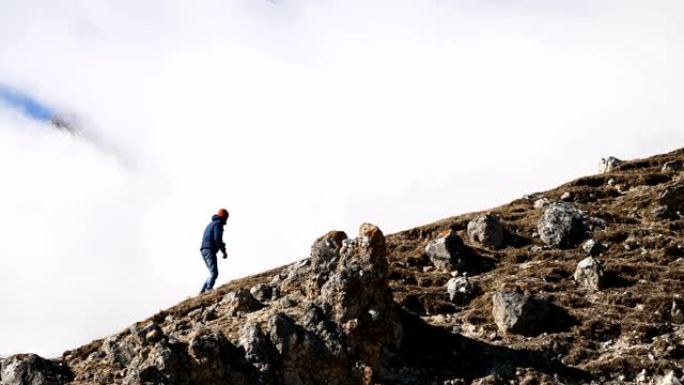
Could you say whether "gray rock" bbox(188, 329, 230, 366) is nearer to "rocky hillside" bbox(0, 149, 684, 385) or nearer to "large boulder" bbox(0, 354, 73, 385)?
"rocky hillside" bbox(0, 149, 684, 385)

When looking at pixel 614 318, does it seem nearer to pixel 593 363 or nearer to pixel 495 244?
pixel 593 363

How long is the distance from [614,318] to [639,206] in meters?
9.11

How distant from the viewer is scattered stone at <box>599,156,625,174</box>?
135ft

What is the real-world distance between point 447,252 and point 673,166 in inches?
519

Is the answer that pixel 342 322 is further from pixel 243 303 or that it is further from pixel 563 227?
pixel 563 227

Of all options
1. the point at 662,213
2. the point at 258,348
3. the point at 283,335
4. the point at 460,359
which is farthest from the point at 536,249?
the point at 258,348

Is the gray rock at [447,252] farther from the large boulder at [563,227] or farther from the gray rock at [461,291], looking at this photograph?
the large boulder at [563,227]

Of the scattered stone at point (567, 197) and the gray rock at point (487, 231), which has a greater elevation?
the scattered stone at point (567, 197)

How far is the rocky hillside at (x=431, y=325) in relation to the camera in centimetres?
2203

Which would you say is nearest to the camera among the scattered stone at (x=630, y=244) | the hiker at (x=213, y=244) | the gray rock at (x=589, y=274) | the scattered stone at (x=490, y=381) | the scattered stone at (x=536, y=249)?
the scattered stone at (x=490, y=381)

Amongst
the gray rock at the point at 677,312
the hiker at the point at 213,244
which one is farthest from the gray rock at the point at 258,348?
the hiker at the point at 213,244

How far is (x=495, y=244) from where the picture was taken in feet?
100

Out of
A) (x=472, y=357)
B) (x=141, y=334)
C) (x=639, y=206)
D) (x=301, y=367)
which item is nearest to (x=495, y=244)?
(x=639, y=206)

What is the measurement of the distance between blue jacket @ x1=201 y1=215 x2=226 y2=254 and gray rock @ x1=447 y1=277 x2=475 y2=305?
40.3 feet
